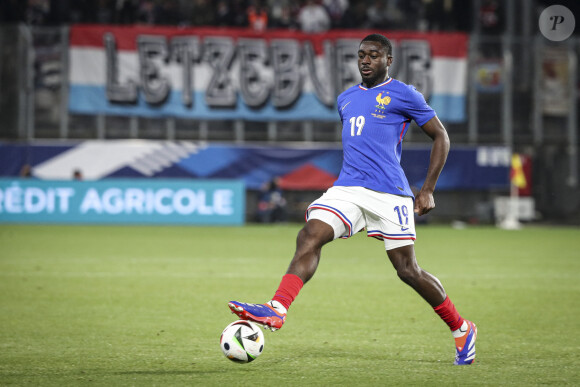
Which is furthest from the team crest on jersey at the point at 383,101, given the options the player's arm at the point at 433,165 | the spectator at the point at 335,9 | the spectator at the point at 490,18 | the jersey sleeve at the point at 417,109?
the spectator at the point at 490,18

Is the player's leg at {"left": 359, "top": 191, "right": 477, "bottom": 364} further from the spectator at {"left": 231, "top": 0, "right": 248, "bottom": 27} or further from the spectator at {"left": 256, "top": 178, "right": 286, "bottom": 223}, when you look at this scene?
the spectator at {"left": 231, "top": 0, "right": 248, "bottom": 27}

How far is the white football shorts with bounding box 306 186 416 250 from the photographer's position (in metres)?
5.88

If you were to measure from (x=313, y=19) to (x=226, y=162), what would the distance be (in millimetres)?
5286

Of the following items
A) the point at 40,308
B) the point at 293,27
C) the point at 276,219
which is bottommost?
the point at 276,219

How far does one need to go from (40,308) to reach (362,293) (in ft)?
12.0

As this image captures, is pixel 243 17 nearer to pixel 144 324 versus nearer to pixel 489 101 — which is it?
pixel 489 101

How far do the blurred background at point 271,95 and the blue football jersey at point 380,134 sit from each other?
65.0ft

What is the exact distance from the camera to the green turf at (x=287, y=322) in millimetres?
5719

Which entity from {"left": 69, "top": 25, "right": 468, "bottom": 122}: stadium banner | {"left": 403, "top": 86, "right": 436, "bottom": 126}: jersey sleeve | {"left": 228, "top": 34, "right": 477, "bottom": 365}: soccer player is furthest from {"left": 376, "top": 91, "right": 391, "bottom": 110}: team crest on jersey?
{"left": 69, "top": 25, "right": 468, "bottom": 122}: stadium banner

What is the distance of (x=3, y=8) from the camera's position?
2695 cm

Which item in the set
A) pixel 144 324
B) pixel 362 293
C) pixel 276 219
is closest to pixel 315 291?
pixel 362 293

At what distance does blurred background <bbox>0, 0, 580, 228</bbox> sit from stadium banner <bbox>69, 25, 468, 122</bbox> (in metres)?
0.04

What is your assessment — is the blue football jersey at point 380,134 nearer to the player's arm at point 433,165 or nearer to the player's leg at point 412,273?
the player's arm at point 433,165

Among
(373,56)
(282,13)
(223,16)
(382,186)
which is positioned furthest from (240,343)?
(282,13)
